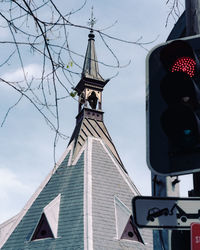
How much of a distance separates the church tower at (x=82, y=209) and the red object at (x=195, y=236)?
21.1 meters

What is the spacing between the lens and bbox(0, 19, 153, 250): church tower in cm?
2386

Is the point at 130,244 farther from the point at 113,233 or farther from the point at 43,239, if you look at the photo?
the point at 43,239

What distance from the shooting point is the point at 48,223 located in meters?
24.9

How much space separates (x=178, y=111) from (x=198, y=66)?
1.04ft

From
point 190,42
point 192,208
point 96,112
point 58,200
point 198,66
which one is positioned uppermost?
point 96,112

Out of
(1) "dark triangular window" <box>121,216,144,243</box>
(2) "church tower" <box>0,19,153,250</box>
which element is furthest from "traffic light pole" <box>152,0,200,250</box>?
(1) "dark triangular window" <box>121,216,144,243</box>

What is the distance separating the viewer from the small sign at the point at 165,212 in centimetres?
223

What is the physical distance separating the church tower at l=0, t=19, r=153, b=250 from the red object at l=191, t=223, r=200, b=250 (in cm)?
2110

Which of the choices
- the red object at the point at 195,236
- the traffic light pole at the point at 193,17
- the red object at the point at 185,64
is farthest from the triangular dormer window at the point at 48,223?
the red object at the point at 195,236

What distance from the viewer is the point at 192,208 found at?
2.24 m

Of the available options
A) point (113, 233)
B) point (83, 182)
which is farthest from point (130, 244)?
point (83, 182)

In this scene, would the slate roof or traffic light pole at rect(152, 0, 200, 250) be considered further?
the slate roof

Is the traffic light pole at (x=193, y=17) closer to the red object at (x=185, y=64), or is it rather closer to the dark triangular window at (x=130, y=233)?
the red object at (x=185, y=64)

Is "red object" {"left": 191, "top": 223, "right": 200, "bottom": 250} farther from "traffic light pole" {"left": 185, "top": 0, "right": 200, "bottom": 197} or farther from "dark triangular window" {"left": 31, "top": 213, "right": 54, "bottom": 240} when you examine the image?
"dark triangular window" {"left": 31, "top": 213, "right": 54, "bottom": 240}
